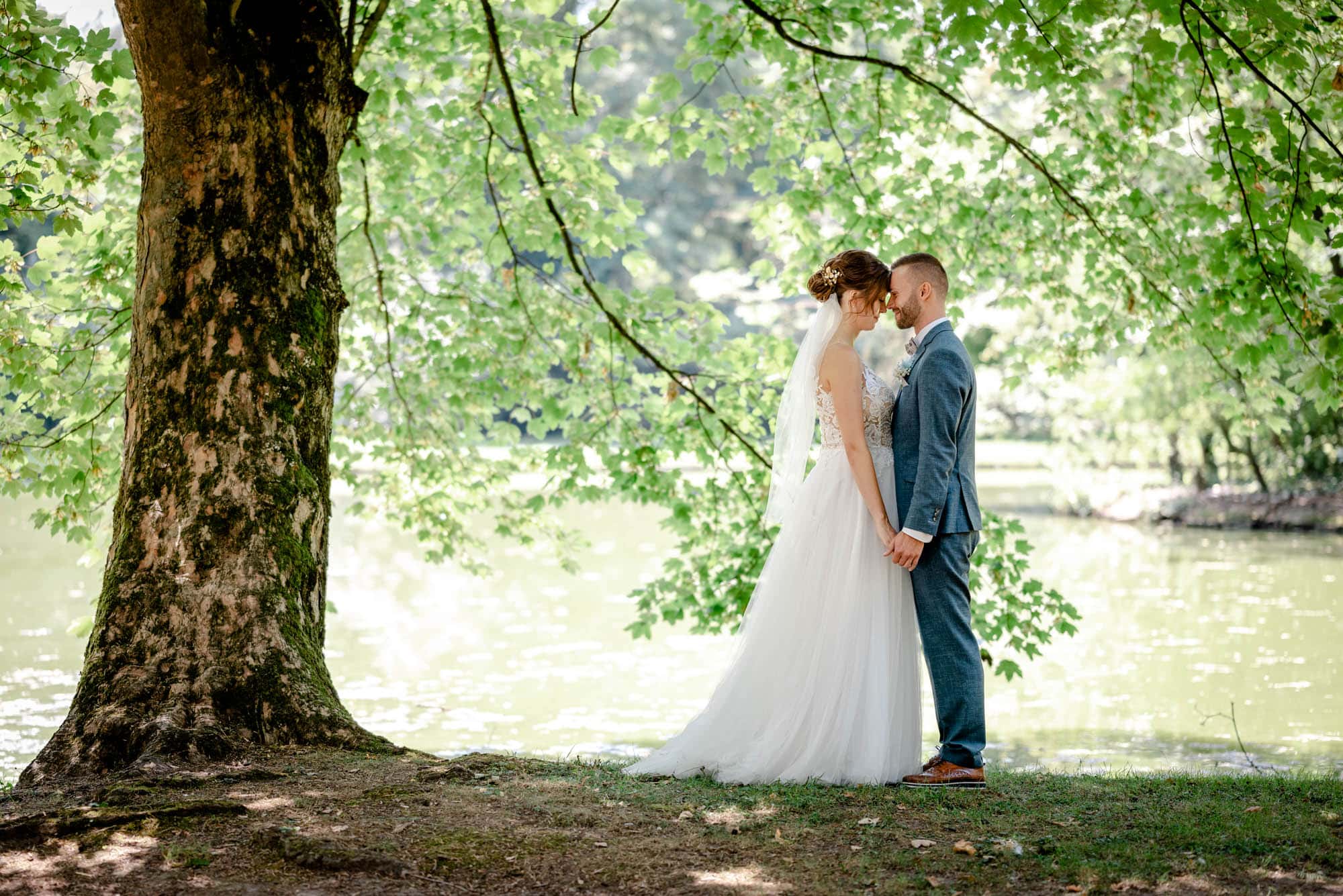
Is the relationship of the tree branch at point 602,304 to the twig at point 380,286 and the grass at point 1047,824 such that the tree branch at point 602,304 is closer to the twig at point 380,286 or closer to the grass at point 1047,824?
the twig at point 380,286

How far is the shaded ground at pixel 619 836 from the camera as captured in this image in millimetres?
2943

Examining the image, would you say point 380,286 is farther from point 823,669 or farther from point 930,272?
A: point 823,669

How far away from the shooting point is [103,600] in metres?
4.20

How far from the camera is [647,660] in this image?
39.5 ft

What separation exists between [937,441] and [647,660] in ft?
27.4

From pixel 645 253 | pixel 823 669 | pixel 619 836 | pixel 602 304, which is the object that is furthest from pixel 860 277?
pixel 645 253

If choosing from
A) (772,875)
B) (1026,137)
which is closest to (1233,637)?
(1026,137)

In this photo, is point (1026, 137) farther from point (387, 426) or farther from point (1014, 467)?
point (1014, 467)

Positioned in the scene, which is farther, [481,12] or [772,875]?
[481,12]

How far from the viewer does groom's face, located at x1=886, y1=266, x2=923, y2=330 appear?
4.38 meters

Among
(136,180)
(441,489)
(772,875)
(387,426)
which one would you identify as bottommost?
(772,875)

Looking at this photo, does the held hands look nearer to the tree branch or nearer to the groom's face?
the groom's face

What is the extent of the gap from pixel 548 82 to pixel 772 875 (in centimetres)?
626

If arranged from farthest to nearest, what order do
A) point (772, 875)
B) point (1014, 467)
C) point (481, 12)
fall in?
1. point (1014, 467)
2. point (481, 12)
3. point (772, 875)
